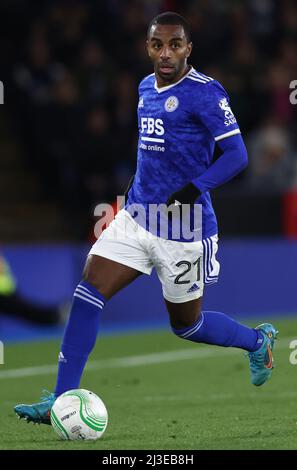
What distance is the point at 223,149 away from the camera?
271 inches

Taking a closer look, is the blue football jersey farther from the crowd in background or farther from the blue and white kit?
the crowd in background

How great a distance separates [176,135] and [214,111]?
0.27m

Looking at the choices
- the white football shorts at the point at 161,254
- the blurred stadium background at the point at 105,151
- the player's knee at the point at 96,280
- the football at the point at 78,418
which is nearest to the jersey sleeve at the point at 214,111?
the white football shorts at the point at 161,254

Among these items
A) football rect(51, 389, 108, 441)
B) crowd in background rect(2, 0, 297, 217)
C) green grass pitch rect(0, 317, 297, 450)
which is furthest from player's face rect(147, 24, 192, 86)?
crowd in background rect(2, 0, 297, 217)

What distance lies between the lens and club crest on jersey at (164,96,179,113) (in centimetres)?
699

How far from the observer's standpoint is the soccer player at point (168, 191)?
270 inches

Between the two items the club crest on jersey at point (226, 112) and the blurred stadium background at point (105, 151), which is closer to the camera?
the club crest on jersey at point (226, 112)

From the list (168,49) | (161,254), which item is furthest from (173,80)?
(161,254)

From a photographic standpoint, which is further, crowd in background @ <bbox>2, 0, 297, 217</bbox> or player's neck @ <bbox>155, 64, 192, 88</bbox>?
crowd in background @ <bbox>2, 0, 297, 217</bbox>

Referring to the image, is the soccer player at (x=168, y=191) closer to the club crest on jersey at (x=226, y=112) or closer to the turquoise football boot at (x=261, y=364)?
the club crest on jersey at (x=226, y=112)

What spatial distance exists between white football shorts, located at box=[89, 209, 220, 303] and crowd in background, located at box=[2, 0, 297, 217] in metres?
7.20

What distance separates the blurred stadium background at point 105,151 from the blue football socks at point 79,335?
619 cm

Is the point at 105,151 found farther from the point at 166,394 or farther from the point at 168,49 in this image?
the point at 168,49
